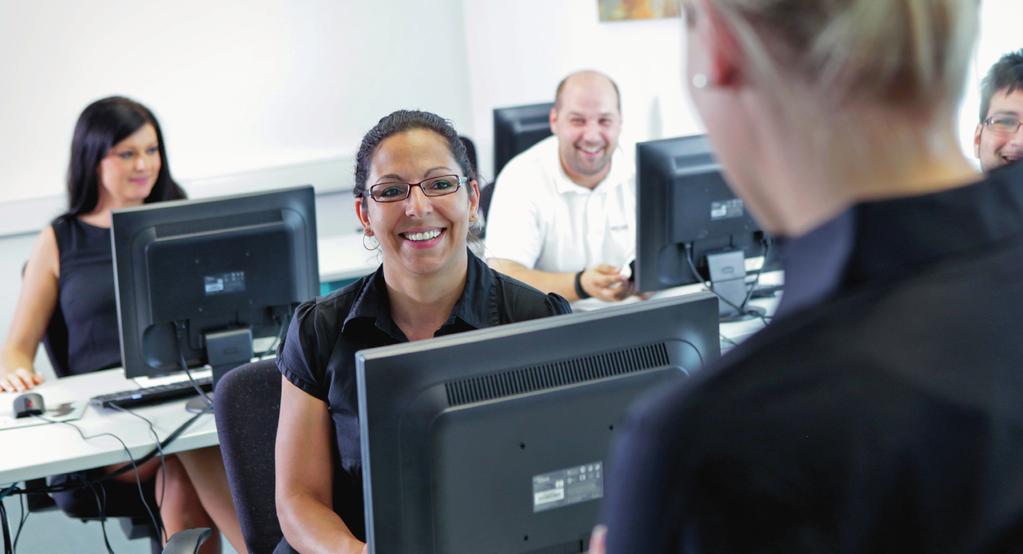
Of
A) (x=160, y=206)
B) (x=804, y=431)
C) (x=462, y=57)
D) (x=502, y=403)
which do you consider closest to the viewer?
(x=804, y=431)

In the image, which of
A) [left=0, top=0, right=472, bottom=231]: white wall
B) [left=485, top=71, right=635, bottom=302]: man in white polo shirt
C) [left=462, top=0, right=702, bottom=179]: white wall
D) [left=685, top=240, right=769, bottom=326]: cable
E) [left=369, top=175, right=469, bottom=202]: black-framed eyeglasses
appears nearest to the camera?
[left=369, top=175, right=469, bottom=202]: black-framed eyeglasses

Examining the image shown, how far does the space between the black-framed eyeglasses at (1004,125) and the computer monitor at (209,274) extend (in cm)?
154

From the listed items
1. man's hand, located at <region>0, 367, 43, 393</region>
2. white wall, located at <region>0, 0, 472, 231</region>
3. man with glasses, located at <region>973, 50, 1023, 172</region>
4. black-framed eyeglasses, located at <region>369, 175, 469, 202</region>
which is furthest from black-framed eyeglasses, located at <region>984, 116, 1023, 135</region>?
white wall, located at <region>0, 0, 472, 231</region>

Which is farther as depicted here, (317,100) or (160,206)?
(317,100)

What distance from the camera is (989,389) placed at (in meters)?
0.56

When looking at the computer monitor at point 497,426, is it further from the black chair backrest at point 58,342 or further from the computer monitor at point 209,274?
the black chair backrest at point 58,342

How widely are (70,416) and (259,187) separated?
7.92ft

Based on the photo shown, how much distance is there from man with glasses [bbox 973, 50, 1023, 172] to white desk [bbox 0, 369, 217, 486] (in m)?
1.80

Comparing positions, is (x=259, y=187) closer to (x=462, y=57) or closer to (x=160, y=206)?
(x=462, y=57)

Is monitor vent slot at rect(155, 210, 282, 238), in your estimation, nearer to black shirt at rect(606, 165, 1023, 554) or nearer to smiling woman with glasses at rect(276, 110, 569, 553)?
smiling woman with glasses at rect(276, 110, 569, 553)

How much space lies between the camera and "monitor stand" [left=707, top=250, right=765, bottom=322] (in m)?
2.75

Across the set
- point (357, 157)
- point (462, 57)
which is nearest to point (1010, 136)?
point (357, 157)

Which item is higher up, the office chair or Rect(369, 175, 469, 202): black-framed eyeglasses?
Rect(369, 175, 469, 202): black-framed eyeglasses

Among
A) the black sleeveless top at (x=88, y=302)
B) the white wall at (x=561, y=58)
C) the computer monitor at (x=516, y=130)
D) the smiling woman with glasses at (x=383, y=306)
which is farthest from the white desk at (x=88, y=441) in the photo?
the white wall at (x=561, y=58)
